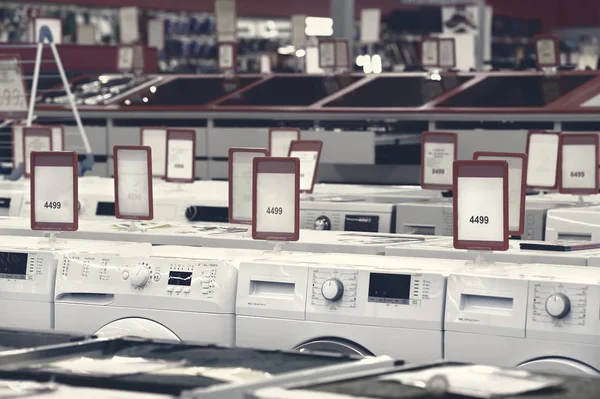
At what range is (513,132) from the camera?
8555mm

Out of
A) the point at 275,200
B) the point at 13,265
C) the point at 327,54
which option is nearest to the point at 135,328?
the point at 13,265

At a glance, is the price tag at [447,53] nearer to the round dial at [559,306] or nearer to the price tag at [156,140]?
the price tag at [156,140]

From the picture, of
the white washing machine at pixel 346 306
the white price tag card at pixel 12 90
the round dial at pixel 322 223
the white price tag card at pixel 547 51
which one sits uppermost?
the white price tag card at pixel 547 51

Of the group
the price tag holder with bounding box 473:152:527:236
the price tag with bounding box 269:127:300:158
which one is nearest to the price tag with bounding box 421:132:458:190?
the price tag with bounding box 269:127:300:158

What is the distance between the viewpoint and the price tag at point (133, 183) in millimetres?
4938

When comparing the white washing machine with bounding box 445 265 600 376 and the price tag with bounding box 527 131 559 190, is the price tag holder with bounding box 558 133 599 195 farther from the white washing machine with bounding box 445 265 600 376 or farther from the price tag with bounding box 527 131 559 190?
the white washing machine with bounding box 445 265 600 376

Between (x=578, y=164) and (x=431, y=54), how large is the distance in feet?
13.6

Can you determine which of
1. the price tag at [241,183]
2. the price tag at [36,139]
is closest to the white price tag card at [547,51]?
the price tag at [36,139]

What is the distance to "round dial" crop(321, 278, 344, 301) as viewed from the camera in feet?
12.0

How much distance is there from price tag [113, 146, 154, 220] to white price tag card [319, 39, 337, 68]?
5.58m

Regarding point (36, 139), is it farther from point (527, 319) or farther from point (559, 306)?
point (559, 306)

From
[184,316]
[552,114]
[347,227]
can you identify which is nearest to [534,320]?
[184,316]

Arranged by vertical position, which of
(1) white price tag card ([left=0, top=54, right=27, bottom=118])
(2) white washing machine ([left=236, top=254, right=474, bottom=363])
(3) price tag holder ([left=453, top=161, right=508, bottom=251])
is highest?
(1) white price tag card ([left=0, top=54, right=27, bottom=118])

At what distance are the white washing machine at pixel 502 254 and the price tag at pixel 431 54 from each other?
19.2ft
